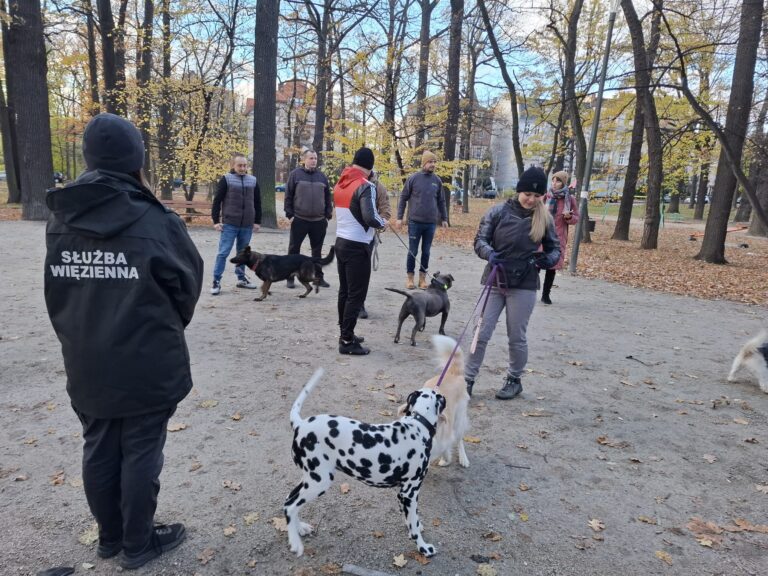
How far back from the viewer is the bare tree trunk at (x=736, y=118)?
11703 mm

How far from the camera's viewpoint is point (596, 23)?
22.4m

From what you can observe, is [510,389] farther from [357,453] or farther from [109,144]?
[109,144]

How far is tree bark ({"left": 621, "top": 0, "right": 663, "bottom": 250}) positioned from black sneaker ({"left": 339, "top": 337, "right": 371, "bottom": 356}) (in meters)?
12.0

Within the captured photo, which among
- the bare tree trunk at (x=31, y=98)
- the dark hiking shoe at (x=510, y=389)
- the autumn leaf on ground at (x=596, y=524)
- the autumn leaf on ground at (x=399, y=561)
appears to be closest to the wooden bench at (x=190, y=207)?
the bare tree trunk at (x=31, y=98)

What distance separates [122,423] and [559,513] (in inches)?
101

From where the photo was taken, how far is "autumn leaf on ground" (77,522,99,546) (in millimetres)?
2578

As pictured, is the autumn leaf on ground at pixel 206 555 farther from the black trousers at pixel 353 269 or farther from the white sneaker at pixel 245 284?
the white sneaker at pixel 245 284

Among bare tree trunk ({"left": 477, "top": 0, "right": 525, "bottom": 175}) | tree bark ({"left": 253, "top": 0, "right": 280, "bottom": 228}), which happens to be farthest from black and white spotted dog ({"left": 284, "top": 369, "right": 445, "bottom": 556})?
bare tree trunk ({"left": 477, "top": 0, "right": 525, "bottom": 175})

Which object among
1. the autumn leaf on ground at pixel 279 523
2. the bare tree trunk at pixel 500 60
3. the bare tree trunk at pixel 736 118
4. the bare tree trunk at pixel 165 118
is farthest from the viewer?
the bare tree trunk at pixel 165 118

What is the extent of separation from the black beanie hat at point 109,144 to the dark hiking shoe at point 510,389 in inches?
144

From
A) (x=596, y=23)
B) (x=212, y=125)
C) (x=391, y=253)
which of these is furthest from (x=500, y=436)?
(x=596, y=23)

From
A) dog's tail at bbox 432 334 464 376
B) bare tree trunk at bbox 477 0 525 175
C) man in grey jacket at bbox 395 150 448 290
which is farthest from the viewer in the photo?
bare tree trunk at bbox 477 0 525 175

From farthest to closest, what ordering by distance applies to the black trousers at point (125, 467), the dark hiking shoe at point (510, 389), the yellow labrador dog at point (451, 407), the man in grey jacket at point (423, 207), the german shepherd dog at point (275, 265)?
the man in grey jacket at point (423, 207), the german shepherd dog at point (275, 265), the dark hiking shoe at point (510, 389), the yellow labrador dog at point (451, 407), the black trousers at point (125, 467)

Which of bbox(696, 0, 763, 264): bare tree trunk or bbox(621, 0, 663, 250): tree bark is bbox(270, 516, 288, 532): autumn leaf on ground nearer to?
bbox(696, 0, 763, 264): bare tree trunk
